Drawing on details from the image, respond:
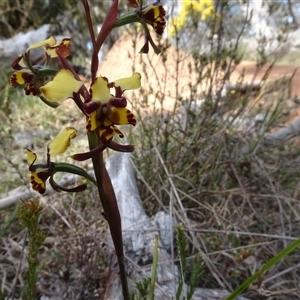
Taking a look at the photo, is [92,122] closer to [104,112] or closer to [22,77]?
[104,112]

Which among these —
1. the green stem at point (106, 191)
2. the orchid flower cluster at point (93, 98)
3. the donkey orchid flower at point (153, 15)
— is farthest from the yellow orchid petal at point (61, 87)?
the donkey orchid flower at point (153, 15)

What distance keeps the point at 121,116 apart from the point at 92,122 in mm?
55

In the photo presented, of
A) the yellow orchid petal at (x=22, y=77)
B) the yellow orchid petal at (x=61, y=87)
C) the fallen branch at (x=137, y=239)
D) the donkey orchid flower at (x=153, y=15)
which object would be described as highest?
the donkey orchid flower at (x=153, y=15)

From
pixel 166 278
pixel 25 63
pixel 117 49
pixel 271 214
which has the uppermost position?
pixel 25 63

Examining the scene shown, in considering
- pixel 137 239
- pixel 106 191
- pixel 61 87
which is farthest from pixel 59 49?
pixel 137 239

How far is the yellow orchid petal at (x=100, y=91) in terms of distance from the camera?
85cm

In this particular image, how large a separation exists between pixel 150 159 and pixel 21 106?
2.81 metres

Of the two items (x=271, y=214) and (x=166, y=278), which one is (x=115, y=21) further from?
(x=271, y=214)

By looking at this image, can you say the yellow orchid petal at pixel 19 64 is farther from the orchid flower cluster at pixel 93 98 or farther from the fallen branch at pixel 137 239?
the fallen branch at pixel 137 239

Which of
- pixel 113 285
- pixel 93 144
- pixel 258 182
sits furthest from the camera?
pixel 258 182

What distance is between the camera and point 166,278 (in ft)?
4.80

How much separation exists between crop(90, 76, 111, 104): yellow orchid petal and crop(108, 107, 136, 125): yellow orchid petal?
3 cm

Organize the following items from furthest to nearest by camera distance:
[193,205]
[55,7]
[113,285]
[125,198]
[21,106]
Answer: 1. [55,7]
2. [21,106]
3. [193,205]
4. [125,198]
5. [113,285]

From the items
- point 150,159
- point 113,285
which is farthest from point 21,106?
point 113,285
